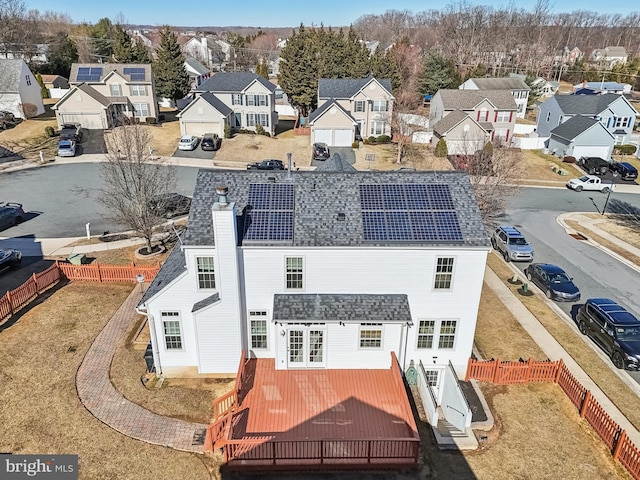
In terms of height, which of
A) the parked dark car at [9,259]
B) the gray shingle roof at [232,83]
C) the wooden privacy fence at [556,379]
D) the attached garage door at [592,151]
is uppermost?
the gray shingle roof at [232,83]

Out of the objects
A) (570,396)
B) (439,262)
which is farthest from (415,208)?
(570,396)

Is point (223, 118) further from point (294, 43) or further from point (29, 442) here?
point (29, 442)

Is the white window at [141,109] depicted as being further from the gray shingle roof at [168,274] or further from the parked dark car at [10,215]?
the gray shingle roof at [168,274]

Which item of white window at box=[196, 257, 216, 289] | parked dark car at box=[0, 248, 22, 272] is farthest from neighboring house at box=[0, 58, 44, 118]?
white window at box=[196, 257, 216, 289]

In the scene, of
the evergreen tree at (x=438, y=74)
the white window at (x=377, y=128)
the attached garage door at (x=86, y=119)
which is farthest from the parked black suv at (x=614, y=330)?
the evergreen tree at (x=438, y=74)

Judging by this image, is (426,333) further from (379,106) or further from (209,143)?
(379,106)

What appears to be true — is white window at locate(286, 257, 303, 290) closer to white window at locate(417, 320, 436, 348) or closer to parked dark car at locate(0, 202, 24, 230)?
white window at locate(417, 320, 436, 348)
